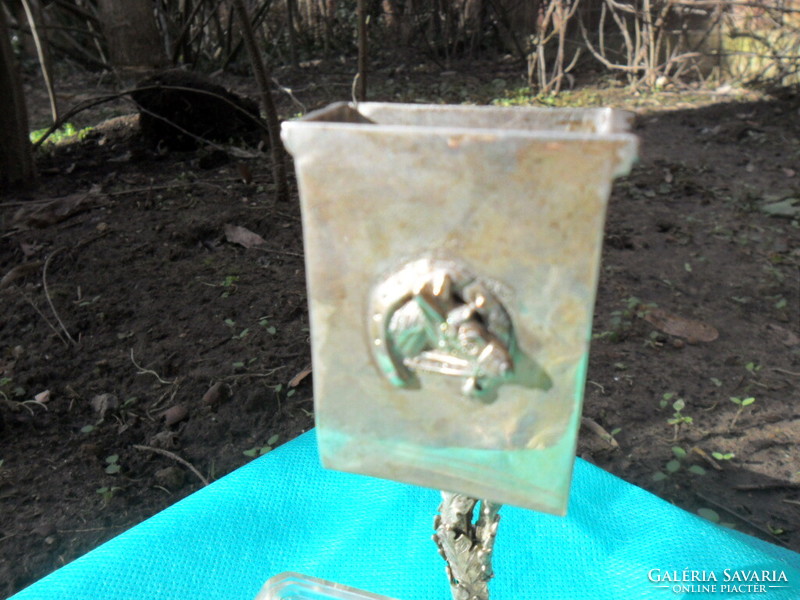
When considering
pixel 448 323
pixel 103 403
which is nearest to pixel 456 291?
pixel 448 323

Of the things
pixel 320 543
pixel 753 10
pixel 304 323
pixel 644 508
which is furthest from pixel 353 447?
pixel 753 10

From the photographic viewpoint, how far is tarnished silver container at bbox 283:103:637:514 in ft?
2.06

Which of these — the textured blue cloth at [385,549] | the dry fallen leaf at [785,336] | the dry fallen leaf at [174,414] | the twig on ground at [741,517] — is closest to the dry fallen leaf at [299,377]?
the dry fallen leaf at [174,414]

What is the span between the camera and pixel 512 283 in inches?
26.3

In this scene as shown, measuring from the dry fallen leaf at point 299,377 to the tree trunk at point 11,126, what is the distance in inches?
74.8

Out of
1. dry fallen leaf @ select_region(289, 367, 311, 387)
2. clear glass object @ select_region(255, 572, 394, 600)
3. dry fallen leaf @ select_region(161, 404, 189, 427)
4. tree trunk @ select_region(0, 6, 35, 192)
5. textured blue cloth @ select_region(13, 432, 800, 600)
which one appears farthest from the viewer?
tree trunk @ select_region(0, 6, 35, 192)

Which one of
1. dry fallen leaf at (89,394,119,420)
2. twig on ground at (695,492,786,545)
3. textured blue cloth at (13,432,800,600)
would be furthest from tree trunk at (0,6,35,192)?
twig on ground at (695,492,786,545)

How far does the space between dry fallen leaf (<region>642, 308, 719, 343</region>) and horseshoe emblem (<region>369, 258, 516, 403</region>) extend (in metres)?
1.82

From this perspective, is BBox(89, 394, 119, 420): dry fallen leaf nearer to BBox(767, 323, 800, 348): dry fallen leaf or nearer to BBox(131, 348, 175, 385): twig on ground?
BBox(131, 348, 175, 385): twig on ground

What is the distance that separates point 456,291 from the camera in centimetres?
68

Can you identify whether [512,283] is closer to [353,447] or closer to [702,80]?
[353,447]

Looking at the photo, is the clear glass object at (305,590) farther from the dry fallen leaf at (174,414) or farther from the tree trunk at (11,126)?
the tree trunk at (11,126)

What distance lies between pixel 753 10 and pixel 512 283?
5381 millimetres

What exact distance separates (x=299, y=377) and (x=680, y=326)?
→ 1313mm
